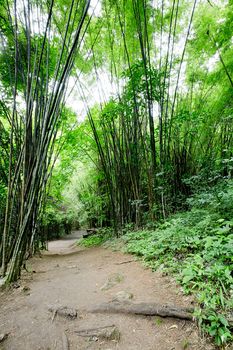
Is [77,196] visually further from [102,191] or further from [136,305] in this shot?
[136,305]

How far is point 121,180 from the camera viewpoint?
503 centimetres

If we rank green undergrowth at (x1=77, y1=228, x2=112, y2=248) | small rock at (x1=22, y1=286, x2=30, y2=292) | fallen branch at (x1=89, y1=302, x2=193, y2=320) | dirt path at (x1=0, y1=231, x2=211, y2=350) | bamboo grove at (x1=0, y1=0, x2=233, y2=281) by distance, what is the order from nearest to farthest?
dirt path at (x1=0, y1=231, x2=211, y2=350) < fallen branch at (x1=89, y1=302, x2=193, y2=320) < small rock at (x1=22, y1=286, x2=30, y2=292) < bamboo grove at (x1=0, y1=0, x2=233, y2=281) < green undergrowth at (x1=77, y1=228, x2=112, y2=248)

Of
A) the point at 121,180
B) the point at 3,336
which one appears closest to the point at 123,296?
the point at 3,336

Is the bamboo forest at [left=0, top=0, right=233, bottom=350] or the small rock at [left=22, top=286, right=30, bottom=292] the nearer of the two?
the bamboo forest at [left=0, top=0, right=233, bottom=350]

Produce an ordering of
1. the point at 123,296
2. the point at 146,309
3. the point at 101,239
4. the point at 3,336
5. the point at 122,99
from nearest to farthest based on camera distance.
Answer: the point at 3,336
the point at 146,309
the point at 123,296
the point at 122,99
the point at 101,239

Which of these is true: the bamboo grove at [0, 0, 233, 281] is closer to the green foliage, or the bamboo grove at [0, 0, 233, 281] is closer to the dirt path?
the dirt path

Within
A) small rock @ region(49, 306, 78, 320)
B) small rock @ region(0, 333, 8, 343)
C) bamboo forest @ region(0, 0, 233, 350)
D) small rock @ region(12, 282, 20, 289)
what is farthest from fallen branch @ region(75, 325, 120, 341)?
small rock @ region(12, 282, 20, 289)

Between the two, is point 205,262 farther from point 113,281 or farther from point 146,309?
point 113,281

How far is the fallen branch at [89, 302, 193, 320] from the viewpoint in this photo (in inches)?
57.2

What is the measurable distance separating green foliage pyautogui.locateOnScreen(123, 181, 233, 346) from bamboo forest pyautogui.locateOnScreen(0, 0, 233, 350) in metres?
0.01

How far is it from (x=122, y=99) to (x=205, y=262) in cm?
324

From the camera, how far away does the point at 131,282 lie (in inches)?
86.8

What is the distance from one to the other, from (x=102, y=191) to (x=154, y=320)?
5.93 metres

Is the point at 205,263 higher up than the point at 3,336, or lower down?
higher up
